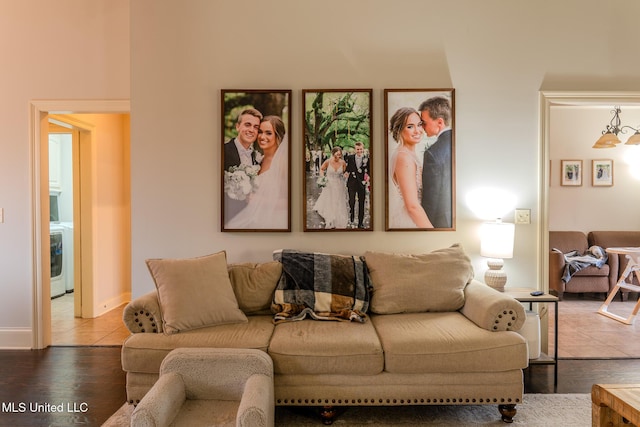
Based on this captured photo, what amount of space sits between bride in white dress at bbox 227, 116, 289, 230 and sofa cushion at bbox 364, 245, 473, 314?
85 centimetres

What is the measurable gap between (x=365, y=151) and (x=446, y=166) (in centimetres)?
66

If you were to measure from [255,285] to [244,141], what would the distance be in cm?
115

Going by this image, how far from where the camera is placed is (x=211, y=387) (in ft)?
6.14

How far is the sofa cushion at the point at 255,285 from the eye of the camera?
2721 millimetres

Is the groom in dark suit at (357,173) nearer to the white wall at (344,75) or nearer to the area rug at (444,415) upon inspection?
the white wall at (344,75)

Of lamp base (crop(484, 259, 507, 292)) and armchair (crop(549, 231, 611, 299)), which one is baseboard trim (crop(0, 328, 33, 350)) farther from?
armchair (crop(549, 231, 611, 299))

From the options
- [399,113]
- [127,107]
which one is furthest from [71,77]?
[399,113]

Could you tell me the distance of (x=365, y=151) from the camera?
3148 millimetres

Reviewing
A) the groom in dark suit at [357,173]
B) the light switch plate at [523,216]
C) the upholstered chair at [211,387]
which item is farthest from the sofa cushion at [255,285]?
the light switch plate at [523,216]

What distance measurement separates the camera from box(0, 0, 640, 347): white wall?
10.4ft

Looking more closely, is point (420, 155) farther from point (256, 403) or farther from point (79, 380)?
point (79, 380)

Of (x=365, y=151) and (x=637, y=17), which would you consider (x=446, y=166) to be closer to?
(x=365, y=151)

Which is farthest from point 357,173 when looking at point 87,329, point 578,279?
point 578,279

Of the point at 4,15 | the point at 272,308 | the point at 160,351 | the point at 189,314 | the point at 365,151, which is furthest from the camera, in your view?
the point at 4,15
